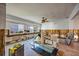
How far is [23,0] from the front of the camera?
1.95 metres

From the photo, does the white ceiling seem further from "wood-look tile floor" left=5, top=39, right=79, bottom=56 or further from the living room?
"wood-look tile floor" left=5, top=39, right=79, bottom=56

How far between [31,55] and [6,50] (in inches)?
13.2

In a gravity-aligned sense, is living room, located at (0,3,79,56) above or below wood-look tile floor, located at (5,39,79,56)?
above

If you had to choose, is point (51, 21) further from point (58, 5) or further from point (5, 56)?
point (5, 56)

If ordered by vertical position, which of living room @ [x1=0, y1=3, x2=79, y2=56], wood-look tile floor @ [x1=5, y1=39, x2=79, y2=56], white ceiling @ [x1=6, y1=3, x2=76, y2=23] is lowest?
wood-look tile floor @ [x1=5, y1=39, x2=79, y2=56]

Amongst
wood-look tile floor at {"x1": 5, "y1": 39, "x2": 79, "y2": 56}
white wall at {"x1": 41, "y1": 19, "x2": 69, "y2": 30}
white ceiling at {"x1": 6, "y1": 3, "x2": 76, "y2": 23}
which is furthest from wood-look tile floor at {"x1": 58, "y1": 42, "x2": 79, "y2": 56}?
white ceiling at {"x1": 6, "y1": 3, "x2": 76, "y2": 23}

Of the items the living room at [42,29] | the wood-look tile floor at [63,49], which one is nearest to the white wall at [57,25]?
the living room at [42,29]

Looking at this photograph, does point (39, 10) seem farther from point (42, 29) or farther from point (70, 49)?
point (70, 49)

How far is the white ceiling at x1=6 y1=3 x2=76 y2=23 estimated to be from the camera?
1945 mm

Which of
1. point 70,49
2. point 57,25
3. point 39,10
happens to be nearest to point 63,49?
point 70,49

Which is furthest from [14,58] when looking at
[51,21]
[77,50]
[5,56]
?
[77,50]

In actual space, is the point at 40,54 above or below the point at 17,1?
below

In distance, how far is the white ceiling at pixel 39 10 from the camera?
1945mm

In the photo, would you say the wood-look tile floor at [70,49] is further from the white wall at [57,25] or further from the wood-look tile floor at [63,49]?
the white wall at [57,25]
